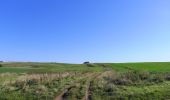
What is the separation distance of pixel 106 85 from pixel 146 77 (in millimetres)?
7628

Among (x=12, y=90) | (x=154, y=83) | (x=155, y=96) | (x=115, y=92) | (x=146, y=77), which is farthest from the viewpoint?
(x=146, y=77)

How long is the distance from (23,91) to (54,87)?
11.1 ft

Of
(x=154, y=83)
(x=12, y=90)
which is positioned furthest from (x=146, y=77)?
(x=12, y=90)

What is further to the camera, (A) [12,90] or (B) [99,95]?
(A) [12,90]

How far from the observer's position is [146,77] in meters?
43.6

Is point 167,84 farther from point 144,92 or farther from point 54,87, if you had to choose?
point 54,87

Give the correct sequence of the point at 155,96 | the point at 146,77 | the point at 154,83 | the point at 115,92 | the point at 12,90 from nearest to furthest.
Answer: the point at 155,96, the point at 115,92, the point at 12,90, the point at 154,83, the point at 146,77

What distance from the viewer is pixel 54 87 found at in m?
38.3

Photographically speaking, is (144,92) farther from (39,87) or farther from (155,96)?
(39,87)

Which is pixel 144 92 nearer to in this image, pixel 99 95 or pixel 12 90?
pixel 99 95

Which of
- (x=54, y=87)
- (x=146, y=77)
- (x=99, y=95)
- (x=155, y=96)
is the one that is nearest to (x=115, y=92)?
(x=99, y=95)

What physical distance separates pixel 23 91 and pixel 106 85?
26.8ft

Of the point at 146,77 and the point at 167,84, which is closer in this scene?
the point at 167,84

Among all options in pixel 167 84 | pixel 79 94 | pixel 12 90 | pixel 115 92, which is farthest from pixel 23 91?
pixel 167 84
